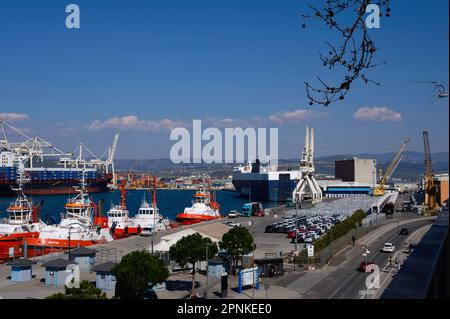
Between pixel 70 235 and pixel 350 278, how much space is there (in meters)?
11.3

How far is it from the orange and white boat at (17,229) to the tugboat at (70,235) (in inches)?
17.5

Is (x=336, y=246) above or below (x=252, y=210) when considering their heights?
below

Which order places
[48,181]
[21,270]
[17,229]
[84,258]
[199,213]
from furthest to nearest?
[48,181]
[199,213]
[17,229]
[84,258]
[21,270]

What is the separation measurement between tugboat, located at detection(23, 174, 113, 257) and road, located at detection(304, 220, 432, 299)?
31.2ft

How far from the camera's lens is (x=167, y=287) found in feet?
38.9

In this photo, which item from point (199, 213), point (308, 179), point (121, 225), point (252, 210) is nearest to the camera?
point (121, 225)

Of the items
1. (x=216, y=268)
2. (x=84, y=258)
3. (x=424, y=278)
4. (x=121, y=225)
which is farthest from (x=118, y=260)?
(x=424, y=278)

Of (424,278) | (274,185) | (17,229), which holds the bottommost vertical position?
(17,229)

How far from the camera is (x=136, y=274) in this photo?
29.9ft

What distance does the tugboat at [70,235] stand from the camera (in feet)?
65.9

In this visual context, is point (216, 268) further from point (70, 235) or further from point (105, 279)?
point (70, 235)

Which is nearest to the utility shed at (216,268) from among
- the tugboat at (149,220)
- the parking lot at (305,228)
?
the parking lot at (305,228)
